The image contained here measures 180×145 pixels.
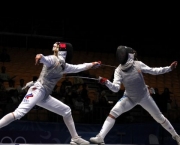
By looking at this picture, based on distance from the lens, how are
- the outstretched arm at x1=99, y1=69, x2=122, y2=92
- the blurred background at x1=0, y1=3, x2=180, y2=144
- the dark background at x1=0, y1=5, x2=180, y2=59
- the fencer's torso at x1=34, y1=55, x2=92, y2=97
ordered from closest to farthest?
the fencer's torso at x1=34, y1=55, x2=92, y2=97 → the outstretched arm at x1=99, y1=69, x2=122, y2=92 → the blurred background at x1=0, y1=3, x2=180, y2=144 → the dark background at x1=0, y1=5, x2=180, y2=59

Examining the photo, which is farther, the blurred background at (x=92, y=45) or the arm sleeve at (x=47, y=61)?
the blurred background at (x=92, y=45)

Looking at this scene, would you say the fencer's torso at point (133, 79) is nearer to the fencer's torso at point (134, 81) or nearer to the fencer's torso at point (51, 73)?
the fencer's torso at point (134, 81)

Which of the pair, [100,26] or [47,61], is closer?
[47,61]

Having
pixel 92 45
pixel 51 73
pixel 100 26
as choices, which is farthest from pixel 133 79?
pixel 100 26

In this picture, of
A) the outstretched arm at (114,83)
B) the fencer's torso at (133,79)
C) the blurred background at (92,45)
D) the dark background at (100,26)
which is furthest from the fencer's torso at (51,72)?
the dark background at (100,26)

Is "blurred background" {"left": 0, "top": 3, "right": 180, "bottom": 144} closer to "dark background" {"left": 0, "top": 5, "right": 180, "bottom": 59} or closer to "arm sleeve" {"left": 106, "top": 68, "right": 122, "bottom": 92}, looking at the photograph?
"dark background" {"left": 0, "top": 5, "right": 180, "bottom": 59}

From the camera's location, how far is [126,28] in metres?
11.4

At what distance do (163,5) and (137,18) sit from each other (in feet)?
2.91

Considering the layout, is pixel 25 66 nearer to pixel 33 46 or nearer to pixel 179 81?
pixel 33 46

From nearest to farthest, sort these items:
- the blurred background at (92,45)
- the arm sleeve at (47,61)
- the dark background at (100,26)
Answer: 1. the arm sleeve at (47,61)
2. the blurred background at (92,45)
3. the dark background at (100,26)

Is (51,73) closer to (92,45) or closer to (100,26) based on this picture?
(92,45)

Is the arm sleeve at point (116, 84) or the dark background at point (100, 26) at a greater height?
the dark background at point (100, 26)

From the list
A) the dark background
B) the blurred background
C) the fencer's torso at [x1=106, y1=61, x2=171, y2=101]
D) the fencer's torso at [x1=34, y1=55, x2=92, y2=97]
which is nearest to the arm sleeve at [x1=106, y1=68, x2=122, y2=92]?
the fencer's torso at [x1=106, y1=61, x2=171, y2=101]

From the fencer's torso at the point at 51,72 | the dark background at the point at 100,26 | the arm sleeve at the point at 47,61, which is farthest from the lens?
the dark background at the point at 100,26
